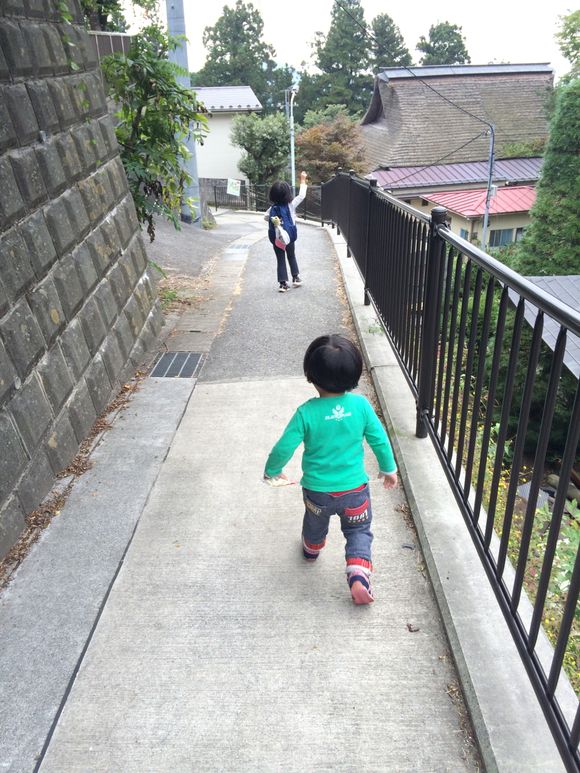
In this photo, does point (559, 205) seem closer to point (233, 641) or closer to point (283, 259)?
point (283, 259)

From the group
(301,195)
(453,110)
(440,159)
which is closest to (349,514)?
(301,195)

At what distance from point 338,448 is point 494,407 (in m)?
1.40

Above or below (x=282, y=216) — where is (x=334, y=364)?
above

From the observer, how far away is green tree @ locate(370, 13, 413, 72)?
61.0 meters

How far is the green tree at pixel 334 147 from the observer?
2988 cm

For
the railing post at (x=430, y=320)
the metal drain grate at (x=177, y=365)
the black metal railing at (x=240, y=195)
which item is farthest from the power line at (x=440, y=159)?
the railing post at (x=430, y=320)

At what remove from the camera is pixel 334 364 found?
86.1 inches

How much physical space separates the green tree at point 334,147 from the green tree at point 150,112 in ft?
82.9

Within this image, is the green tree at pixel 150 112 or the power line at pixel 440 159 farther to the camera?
the power line at pixel 440 159

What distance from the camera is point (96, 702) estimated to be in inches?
77.0

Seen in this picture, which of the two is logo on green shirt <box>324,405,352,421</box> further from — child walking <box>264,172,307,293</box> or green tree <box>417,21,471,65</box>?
green tree <box>417,21,471,65</box>

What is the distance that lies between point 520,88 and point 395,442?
34.6m

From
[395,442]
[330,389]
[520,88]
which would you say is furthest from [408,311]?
[520,88]

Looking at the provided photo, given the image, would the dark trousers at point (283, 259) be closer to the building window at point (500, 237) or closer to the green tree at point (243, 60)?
the building window at point (500, 237)
